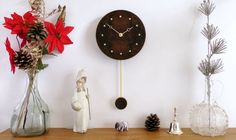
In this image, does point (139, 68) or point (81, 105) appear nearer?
point (81, 105)

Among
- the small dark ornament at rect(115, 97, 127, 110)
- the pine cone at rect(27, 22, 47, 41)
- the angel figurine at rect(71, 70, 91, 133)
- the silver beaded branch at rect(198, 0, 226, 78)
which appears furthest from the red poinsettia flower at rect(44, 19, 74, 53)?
the silver beaded branch at rect(198, 0, 226, 78)

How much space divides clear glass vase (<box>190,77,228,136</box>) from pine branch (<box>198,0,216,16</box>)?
0.28 metres

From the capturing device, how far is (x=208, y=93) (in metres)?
1.02

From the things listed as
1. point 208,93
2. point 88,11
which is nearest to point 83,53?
point 88,11

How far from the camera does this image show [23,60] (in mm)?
935

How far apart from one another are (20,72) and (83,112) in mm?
350

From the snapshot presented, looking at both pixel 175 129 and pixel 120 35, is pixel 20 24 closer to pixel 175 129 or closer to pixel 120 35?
pixel 120 35

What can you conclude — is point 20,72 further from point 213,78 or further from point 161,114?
point 213,78

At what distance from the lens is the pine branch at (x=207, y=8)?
1044 mm

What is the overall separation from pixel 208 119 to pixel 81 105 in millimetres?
501

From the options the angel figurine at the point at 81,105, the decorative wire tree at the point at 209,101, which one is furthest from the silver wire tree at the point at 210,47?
the angel figurine at the point at 81,105

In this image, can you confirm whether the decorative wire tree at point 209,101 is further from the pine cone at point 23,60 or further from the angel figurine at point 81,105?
the pine cone at point 23,60

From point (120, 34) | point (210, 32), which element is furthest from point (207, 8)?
point (120, 34)

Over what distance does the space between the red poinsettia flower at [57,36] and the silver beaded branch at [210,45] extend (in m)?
0.56
